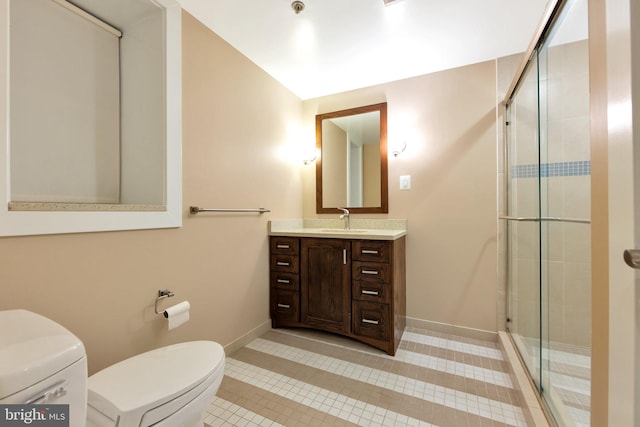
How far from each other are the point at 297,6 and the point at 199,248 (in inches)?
61.1

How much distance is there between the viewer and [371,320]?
1.87 metres

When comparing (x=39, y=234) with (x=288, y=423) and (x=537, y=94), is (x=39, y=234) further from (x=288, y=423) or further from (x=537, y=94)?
(x=537, y=94)

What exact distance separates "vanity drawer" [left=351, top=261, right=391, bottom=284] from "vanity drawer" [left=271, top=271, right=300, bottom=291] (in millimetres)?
500

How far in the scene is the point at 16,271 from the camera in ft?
3.18

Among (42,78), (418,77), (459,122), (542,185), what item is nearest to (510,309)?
(542,185)

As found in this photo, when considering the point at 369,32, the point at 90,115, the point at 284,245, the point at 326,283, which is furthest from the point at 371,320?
the point at 90,115

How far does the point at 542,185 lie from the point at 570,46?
0.69 m

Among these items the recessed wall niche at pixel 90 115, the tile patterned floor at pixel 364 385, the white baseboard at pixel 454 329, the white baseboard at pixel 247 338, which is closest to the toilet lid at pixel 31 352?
the recessed wall niche at pixel 90 115

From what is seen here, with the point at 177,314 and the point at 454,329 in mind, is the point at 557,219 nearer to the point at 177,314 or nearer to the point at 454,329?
the point at 454,329

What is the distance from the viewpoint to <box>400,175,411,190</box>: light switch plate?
2.29 meters

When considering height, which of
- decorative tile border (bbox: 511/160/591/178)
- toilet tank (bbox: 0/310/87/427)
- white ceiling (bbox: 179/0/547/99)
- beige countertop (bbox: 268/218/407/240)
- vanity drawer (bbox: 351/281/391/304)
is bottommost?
vanity drawer (bbox: 351/281/391/304)

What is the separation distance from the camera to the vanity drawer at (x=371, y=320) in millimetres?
1828

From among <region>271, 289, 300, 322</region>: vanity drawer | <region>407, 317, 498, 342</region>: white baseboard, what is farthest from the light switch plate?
<region>271, 289, 300, 322</region>: vanity drawer

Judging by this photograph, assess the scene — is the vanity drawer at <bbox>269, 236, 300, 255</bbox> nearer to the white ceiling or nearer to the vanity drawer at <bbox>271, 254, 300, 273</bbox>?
the vanity drawer at <bbox>271, 254, 300, 273</bbox>
